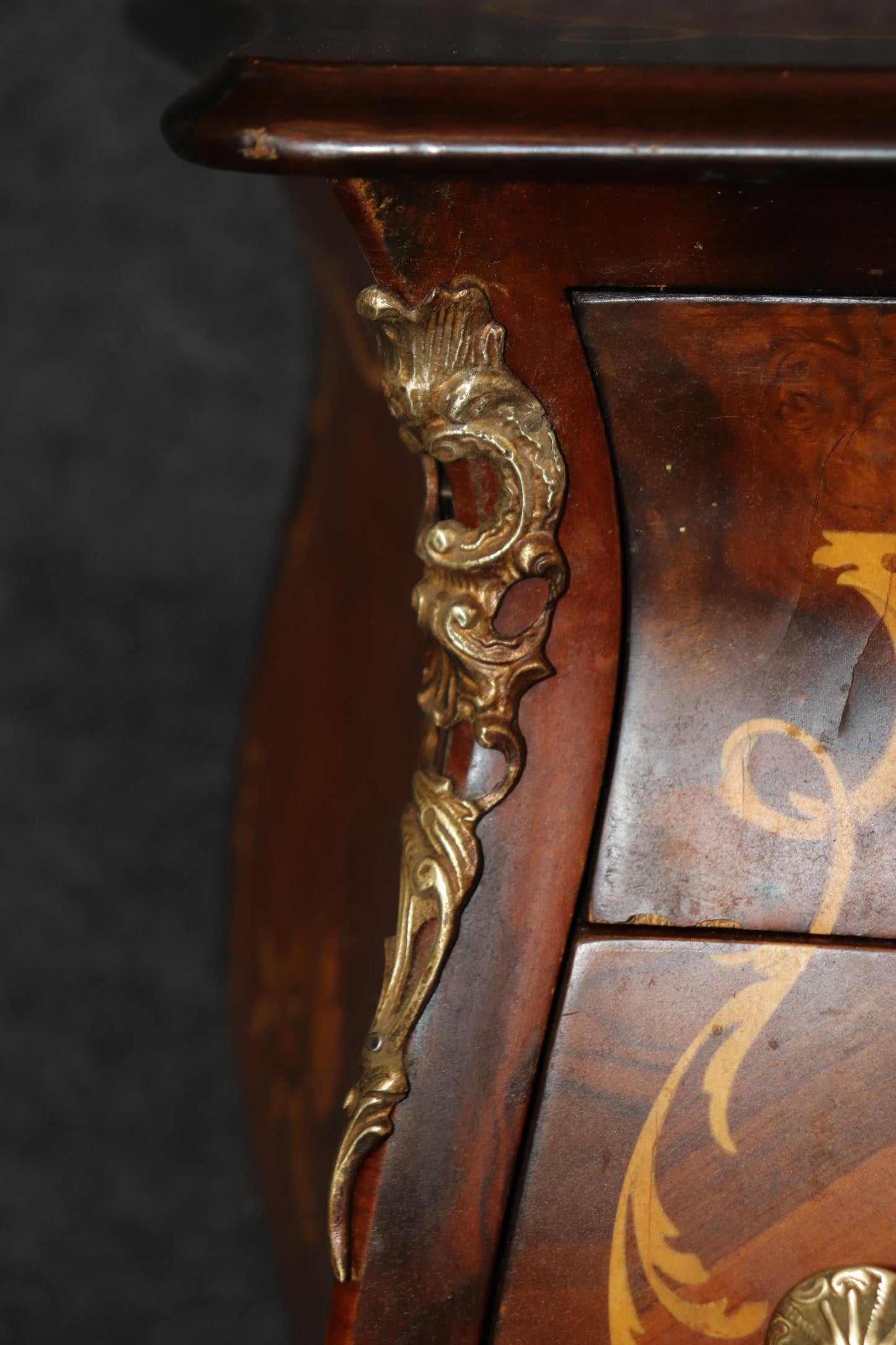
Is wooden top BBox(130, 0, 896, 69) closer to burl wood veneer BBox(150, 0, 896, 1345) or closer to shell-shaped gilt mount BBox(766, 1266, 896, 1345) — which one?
burl wood veneer BBox(150, 0, 896, 1345)

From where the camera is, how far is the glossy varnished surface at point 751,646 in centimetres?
47

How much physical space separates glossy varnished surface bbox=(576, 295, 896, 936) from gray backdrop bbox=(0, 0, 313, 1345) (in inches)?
33.3

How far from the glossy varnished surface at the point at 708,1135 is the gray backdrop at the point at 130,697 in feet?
2.77

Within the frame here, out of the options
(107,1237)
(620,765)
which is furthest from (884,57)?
(107,1237)

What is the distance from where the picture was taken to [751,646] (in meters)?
0.49

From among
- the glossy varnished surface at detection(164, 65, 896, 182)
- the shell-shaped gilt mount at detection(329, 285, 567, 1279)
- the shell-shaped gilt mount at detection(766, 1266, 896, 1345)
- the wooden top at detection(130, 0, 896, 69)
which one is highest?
the wooden top at detection(130, 0, 896, 69)

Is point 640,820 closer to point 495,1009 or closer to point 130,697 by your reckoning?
point 495,1009

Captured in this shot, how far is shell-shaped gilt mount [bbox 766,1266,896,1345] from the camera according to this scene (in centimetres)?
48

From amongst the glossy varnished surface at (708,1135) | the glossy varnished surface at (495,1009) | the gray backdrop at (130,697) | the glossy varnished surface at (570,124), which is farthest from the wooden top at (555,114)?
the gray backdrop at (130,697)

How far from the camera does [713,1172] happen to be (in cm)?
49

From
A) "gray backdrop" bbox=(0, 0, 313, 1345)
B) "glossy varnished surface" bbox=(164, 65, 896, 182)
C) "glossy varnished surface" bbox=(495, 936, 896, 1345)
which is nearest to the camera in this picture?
"glossy varnished surface" bbox=(164, 65, 896, 182)

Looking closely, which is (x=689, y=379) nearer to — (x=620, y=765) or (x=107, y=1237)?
(x=620, y=765)

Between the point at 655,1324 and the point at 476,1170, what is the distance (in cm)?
7

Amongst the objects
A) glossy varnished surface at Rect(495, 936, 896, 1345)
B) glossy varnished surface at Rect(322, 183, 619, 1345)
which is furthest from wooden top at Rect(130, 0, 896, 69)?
glossy varnished surface at Rect(495, 936, 896, 1345)
